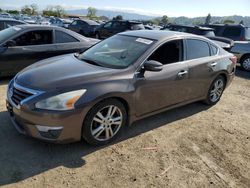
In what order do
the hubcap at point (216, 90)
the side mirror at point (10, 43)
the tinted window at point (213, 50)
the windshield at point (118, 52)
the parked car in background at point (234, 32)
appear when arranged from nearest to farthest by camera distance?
the windshield at point (118, 52), the tinted window at point (213, 50), the hubcap at point (216, 90), the side mirror at point (10, 43), the parked car in background at point (234, 32)

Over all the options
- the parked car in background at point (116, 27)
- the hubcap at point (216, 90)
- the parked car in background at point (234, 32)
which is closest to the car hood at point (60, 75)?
the hubcap at point (216, 90)

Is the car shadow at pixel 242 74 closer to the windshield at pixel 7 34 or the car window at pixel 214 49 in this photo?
the car window at pixel 214 49

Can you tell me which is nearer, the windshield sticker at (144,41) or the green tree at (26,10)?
the windshield sticker at (144,41)

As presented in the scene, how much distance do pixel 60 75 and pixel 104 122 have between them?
2.83ft

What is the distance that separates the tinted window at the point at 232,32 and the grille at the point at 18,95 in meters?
11.7

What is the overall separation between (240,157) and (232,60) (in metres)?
2.66

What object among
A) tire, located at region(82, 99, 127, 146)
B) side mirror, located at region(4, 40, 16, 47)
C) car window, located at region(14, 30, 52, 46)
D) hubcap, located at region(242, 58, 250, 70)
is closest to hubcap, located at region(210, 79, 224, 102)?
tire, located at region(82, 99, 127, 146)

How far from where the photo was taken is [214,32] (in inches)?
530

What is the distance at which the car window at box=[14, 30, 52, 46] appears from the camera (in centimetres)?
643

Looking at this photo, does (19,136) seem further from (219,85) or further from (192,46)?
(219,85)

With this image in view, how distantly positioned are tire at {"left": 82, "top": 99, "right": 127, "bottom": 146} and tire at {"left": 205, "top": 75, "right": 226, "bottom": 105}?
7.77ft

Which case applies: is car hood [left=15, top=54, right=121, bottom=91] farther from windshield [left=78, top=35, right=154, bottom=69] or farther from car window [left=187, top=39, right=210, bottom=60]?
car window [left=187, top=39, right=210, bottom=60]

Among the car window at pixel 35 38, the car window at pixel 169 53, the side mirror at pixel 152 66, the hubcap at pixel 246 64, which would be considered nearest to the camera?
the side mirror at pixel 152 66

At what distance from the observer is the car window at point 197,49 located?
4762 mm
